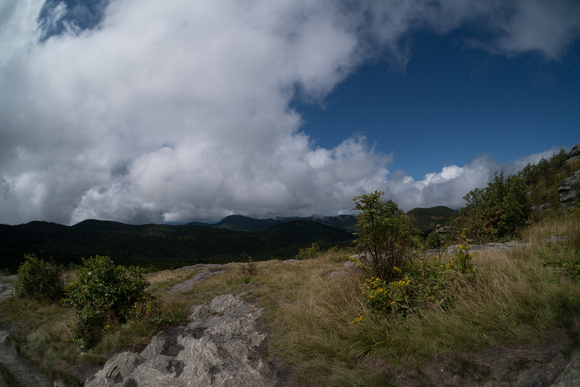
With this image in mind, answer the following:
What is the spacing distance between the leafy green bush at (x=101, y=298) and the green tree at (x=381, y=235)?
759 centimetres

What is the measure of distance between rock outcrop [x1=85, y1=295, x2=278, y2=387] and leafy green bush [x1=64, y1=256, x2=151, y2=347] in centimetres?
243

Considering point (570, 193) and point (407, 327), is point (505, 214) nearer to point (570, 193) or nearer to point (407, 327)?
point (570, 193)

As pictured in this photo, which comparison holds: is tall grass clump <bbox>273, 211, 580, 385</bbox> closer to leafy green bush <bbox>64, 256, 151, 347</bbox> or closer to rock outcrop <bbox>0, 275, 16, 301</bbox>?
leafy green bush <bbox>64, 256, 151, 347</bbox>

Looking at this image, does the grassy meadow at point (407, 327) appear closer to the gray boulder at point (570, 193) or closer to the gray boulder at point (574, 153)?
the gray boulder at point (570, 193)

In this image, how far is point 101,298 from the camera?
7918 millimetres

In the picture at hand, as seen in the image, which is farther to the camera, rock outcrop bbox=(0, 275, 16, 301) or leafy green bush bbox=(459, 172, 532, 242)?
rock outcrop bbox=(0, 275, 16, 301)

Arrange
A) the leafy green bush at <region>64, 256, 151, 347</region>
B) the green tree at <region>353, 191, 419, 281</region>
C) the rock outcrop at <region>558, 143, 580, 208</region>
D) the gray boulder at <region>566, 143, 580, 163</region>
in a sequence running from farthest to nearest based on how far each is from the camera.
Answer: the gray boulder at <region>566, 143, 580, 163</region>, the rock outcrop at <region>558, 143, 580, 208</region>, the leafy green bush at <region>64, 256, 151, 347</region>, the green tree at <region>353, 191, 419, 281</region>

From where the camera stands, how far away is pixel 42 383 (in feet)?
20.5

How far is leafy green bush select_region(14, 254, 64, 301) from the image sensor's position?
41.2 ft

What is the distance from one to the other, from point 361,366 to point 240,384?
227cm

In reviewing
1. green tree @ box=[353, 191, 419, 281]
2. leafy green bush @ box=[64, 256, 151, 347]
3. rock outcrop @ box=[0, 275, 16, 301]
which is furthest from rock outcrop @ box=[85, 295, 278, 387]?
rock outcrop @ box=[0, 275, 16, 301]

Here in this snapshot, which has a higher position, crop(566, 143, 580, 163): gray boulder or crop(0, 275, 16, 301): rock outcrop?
crop(566, 143, 580, 163): gray boulder

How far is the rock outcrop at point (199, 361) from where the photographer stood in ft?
15.2

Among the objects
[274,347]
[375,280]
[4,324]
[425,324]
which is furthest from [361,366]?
[4,324]
